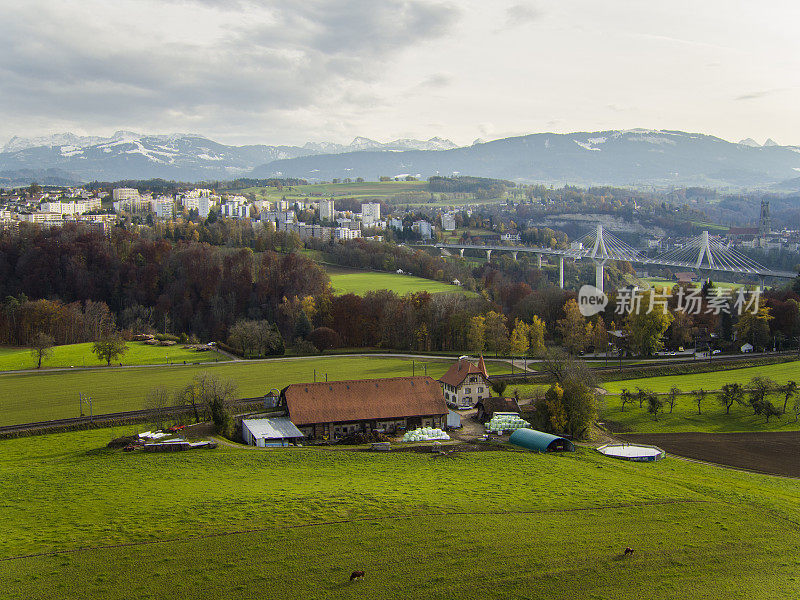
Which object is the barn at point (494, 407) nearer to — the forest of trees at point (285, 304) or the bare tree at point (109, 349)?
the forest of trees at point (285, 304)

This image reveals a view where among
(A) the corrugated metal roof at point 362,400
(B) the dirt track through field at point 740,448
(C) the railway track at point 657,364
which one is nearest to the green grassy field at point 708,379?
(C) the railway track at point 657,364

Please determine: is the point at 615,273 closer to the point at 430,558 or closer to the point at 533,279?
the point at 533,279

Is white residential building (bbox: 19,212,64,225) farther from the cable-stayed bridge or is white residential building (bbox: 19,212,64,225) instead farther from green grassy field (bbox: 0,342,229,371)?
the cable-stayed bridge

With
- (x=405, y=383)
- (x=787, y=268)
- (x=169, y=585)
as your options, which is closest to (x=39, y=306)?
(x=405, y=383)

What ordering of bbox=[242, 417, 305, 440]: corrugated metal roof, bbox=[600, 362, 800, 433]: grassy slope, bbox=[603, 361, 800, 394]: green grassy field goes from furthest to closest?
bbox=[603, 361, 800, 394]: green grassy field < bbox=[600, 362, 800, 433]: grassy slope < bbox=[242, 417, 305, 440]: corrugated metal roof

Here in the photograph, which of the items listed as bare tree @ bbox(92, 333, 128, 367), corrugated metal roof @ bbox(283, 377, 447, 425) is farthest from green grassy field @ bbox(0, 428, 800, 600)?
bare tree @ bbox(92, 333, 128, 367)

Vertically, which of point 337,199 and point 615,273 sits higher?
point 337,199
